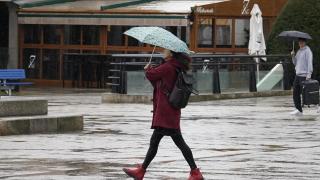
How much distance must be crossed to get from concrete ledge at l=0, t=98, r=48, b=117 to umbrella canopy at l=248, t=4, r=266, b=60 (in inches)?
579

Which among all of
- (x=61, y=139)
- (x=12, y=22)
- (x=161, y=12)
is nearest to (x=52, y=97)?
(x=161, y=12)

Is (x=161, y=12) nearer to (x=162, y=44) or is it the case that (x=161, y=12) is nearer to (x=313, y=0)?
(x=313, y=0)

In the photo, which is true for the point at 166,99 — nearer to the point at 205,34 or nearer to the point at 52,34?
the point at 205,34

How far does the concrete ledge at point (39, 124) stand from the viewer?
16.5 meters

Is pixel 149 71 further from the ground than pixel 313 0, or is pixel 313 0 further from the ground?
pixel 313 0

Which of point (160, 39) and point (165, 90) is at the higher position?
point (160, 39)

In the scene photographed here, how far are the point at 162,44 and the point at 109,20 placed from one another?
2416 cm

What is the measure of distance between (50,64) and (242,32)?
7.80 metres

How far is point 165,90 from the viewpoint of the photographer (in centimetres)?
1108

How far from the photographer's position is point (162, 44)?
10.9 m

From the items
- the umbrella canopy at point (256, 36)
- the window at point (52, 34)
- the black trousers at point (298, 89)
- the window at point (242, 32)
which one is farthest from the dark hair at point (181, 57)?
the window at point (52, 34)

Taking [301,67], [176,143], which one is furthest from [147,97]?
[176,143]

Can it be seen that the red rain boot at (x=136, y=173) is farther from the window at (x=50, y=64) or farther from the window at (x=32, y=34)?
the window at (x=32, y=34)

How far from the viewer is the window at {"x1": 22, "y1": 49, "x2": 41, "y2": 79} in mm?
37625
